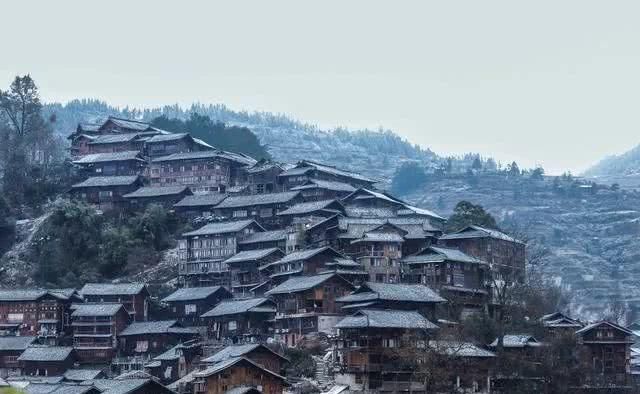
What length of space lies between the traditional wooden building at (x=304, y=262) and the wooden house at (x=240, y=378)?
55.7 feet

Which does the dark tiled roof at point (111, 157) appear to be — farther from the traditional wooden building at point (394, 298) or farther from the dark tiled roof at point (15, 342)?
the traditional wooden building at point (394, 298)

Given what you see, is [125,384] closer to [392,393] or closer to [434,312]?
[392,393]

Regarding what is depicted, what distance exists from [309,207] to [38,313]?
24.9 meters

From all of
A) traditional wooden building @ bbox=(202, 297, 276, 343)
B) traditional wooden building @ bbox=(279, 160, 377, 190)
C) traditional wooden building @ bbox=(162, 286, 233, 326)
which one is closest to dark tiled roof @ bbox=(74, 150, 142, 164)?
traditional wooden building @ bbox=(279, 160, 377, 190)

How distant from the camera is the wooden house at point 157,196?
346ft

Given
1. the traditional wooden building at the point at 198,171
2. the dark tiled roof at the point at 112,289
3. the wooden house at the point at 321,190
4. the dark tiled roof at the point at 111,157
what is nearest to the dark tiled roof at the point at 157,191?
the traditional wooden building at the point at 198,171

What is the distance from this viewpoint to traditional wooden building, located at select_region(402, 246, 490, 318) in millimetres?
83625

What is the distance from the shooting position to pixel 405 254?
90.1m

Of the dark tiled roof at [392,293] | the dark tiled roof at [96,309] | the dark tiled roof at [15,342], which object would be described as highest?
the dark tiled roof at [392,293]

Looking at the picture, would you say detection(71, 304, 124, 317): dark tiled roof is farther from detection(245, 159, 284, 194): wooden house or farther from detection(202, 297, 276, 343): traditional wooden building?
detection(245, 159, 284, 194): wooden house

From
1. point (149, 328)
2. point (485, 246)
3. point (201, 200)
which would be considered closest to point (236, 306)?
point (149, 328)

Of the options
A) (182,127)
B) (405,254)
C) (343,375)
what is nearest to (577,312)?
(405,254)

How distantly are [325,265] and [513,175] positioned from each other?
327ft

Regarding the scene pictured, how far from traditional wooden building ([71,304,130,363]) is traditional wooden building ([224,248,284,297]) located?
10.3 metres
